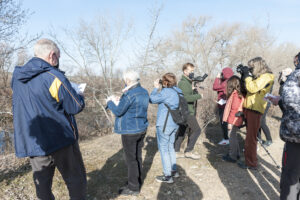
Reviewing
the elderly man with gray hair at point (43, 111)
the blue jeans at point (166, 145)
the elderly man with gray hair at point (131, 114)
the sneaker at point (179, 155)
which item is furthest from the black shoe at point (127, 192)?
the sneaker at point (179, 155)

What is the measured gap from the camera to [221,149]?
509cm

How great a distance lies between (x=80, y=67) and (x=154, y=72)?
5843mm

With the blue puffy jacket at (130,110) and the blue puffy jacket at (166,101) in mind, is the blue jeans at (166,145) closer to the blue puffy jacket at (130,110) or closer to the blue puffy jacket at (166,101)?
the blue puffy jacket at (166,101)

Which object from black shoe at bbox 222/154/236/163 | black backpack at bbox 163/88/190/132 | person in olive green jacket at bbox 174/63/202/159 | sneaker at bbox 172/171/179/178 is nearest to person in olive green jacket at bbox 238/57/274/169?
black shoe at bbox 222/154/236/163

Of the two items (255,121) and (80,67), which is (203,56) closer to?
(80,67)

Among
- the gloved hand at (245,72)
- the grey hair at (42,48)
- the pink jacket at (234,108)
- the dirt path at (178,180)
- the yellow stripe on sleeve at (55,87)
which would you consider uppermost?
the grey hair at (42,48)

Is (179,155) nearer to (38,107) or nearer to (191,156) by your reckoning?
(191,156)

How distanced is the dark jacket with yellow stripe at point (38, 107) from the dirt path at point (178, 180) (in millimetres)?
1464

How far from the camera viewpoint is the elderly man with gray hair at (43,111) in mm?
1945

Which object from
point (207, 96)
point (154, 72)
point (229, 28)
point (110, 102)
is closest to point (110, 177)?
point (110, 102)

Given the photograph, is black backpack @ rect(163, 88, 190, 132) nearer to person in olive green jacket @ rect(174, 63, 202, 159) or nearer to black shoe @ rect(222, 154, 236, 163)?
person in olive green jacket @ rect(174, 63, 202, 159)

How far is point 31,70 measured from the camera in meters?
1.91

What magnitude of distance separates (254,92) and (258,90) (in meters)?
0.07

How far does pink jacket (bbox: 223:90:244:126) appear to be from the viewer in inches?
154
